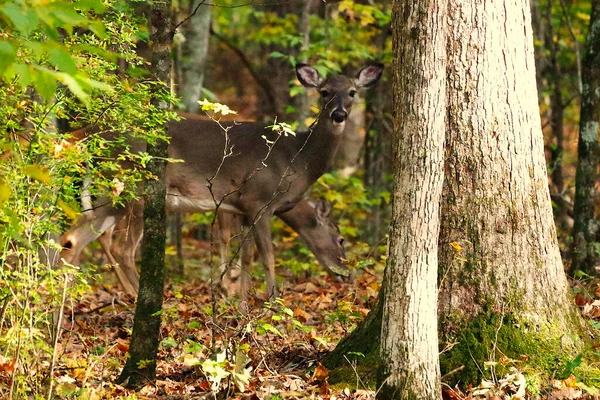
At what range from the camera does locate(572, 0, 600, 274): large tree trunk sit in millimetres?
8617

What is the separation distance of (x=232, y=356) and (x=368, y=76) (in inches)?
244

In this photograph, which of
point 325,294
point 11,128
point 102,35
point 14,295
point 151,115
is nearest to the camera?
point 102,35

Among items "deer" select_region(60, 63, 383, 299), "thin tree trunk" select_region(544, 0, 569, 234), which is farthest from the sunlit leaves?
"thin tree trunk" select_region(544, 0, 569, 234)

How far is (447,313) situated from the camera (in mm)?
5559

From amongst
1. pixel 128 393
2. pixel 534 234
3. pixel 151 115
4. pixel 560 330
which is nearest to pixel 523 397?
pixel 560 330

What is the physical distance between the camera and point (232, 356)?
17.3 ft

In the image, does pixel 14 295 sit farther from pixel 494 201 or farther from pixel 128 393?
pixel 494 201

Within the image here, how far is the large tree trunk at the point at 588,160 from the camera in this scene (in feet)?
28.3

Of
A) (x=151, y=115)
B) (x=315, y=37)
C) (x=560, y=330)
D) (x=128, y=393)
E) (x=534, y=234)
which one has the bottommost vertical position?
(x=128, y=393)

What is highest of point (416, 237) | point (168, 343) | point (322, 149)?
point (322, 149)

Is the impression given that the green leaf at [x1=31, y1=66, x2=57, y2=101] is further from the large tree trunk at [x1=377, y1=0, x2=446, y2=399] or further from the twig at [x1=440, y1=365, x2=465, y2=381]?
the twig at [x1=440, y1=365, x2=465, y2=381]

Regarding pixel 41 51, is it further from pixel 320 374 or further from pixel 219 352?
pixel 320 374

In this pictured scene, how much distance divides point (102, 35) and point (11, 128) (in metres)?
1.43

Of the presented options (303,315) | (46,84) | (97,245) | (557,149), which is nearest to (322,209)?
(97,245)
